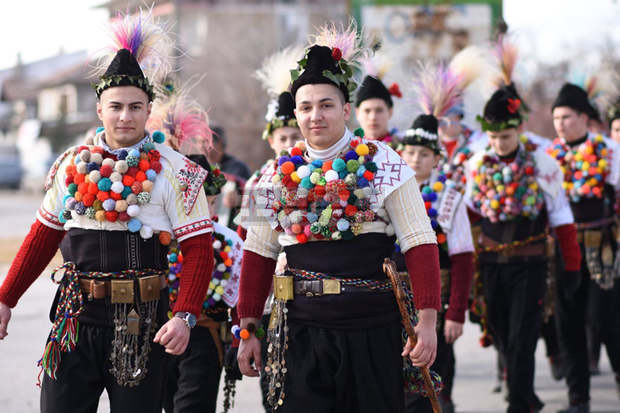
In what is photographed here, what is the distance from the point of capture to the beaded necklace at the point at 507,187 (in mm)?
6449

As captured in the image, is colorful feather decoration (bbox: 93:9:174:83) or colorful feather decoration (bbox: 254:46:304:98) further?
colorful feather decoration (bbox: 254:46:304:98)

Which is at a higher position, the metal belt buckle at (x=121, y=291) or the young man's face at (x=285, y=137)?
the young man's face at (x=285, y=137)

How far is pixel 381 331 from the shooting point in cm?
398

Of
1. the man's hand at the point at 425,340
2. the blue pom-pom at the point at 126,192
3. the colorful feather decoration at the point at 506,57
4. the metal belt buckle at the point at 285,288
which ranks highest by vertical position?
the colorful feather decoration at the point at 506,57

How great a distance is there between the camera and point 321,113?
4.00 metres

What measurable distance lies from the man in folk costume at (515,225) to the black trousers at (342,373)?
8.56ft

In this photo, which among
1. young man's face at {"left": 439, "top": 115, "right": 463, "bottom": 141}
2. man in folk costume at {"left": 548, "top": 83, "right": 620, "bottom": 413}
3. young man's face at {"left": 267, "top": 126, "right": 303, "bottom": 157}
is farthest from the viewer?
young man's face at {"left": 439, "top": 115, "right": 463, "bottom": 141}

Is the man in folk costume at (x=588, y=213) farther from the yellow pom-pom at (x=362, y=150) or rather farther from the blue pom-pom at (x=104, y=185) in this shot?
the blue pom-pom at (x=104, y=185)

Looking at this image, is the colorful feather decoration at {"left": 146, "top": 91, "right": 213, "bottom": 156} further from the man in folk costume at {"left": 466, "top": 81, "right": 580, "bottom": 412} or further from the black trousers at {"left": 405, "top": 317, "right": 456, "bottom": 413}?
the man in folk costume at {"left": 466, "top": 81, "right": 580, "bottom": 412}

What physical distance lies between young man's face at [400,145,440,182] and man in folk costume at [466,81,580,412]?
0.93 meters

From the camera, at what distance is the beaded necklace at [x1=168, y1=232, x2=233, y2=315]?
5.28 m

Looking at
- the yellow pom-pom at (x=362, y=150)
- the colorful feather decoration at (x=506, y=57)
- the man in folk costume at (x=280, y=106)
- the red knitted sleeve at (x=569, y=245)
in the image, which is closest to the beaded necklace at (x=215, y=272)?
the man in folk costume at (x=280, y=106)

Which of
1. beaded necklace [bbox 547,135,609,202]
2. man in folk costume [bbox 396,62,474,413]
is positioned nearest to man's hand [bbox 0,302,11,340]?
man in folk costume [bbox 396,62,474,413]

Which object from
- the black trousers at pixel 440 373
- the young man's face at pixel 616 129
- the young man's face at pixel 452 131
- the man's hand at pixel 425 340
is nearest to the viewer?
the man's hand at pixel 425 340
